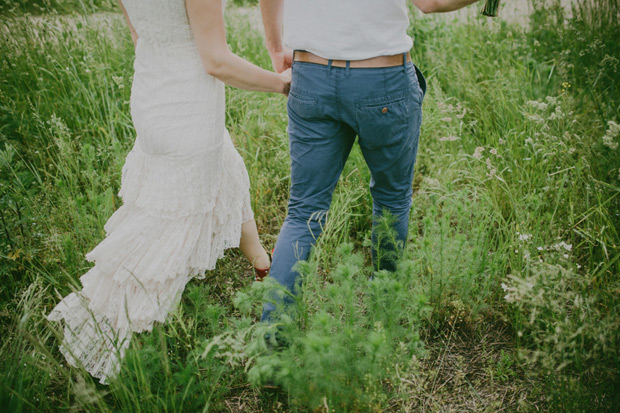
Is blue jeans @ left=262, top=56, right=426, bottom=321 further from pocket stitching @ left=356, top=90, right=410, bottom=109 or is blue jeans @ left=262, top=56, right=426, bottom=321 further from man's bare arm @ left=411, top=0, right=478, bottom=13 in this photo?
man's bare arm @ left=411, top=0, right=478, bottom=13

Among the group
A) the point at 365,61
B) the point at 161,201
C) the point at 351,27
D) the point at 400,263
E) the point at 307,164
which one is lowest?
the point at 400,263

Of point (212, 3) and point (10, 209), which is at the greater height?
point (212, 3)

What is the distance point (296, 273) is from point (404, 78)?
2.78 feet

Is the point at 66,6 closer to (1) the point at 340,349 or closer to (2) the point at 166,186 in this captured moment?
(2) the point at 166,186

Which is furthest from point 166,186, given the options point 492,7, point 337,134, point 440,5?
point 492,7

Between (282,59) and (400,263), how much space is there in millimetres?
1052

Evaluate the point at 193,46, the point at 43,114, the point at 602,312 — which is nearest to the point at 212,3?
the point at 193,46

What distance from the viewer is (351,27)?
1425mm

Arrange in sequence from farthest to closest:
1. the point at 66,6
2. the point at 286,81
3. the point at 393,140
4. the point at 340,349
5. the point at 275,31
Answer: the point at 66,6
the point at 275,31
the point at 286,81
the point at 393,140
the point at 340,349

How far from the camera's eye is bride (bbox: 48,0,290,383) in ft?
5.20

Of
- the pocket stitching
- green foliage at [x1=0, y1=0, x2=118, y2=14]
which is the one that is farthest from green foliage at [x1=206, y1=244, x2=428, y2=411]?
green foliage at [x1=0, y1=0, x2=118, y2=14]

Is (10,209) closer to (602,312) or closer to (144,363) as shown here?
(144,363)

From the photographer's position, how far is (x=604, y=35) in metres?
3.56

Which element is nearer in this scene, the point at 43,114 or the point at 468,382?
the point at 468,382
